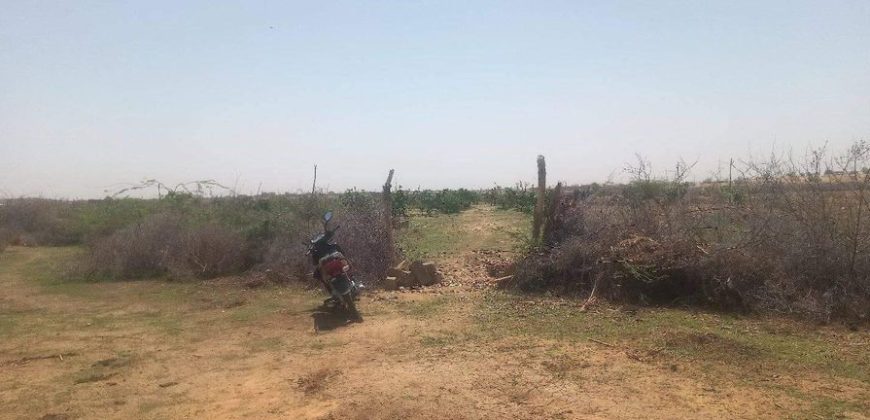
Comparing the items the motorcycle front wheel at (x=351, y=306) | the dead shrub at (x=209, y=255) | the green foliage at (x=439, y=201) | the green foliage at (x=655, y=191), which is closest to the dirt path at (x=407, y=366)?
the motorcycle front wheel at (x=351, y=306)

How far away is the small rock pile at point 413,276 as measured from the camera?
385 inches

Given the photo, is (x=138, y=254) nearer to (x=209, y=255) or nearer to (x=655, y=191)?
(x=209, y=255)

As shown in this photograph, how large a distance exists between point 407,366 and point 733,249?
16.5 feet

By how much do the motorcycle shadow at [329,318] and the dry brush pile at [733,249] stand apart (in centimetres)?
287

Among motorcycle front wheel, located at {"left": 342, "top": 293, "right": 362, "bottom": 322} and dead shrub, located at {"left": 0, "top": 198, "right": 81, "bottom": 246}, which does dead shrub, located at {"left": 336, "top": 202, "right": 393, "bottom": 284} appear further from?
dead shrub, located at {"left": 0, "top": 198, "right": 81, "bottom": 246}

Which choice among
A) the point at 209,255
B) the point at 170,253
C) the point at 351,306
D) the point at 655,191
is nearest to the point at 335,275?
the point at 351,306

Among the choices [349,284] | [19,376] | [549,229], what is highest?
[549,229]

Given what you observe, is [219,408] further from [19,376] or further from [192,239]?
[192,239]

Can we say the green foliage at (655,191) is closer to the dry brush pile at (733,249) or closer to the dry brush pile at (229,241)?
the dry brush pile at (733,249)

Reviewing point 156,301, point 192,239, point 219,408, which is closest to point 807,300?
point 219,408

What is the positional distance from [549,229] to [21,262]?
14.5 meters

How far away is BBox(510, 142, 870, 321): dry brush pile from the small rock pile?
1518 mm

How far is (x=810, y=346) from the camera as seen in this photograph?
5.94 meters

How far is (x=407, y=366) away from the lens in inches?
221
